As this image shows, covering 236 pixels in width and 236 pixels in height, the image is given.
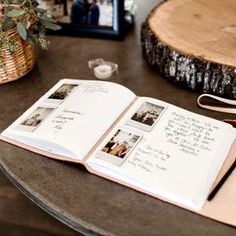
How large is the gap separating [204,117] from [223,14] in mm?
422

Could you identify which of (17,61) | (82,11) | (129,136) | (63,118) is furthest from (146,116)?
(82,11)

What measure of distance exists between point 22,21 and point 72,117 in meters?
0.28

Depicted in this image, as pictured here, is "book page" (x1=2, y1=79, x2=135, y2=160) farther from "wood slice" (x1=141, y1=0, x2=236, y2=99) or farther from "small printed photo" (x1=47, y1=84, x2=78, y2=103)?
"wood slice" (x1=141, y1=0, x2=236, y2=99)

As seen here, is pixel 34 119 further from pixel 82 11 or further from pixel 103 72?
pixel 82 11

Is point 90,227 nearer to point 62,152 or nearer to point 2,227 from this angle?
point 62,152

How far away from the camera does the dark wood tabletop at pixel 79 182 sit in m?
0.62

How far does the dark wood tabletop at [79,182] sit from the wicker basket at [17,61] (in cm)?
2

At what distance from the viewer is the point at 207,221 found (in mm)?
617

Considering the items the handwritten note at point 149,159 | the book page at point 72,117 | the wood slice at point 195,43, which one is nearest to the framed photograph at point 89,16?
the wood slice at point 195,43

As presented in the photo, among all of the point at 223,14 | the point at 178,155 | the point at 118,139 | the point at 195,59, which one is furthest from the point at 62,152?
the point at 223,14

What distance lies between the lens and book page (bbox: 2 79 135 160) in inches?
29.7

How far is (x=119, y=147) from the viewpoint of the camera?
737 mm

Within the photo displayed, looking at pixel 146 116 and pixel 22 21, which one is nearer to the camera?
pixel 146 116

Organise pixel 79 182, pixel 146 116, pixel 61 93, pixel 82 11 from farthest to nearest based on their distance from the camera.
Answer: pixel 82 11 < pixel 61 93 < pixel 146 116 < pixel 79 182
